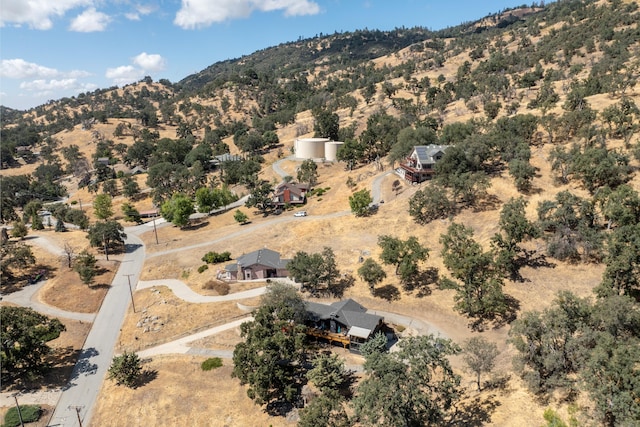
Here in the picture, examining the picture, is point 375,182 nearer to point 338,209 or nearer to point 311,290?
point 338,209

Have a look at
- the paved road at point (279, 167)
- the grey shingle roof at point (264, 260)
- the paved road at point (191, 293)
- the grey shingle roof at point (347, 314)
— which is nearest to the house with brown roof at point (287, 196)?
the paved road at point (279, 167)

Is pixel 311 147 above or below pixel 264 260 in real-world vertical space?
above

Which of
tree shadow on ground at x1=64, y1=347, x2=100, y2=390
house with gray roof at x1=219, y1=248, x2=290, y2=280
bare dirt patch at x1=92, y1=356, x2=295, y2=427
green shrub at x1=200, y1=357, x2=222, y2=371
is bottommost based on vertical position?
bare dirt patch at x1=92, y1=356, x2=295, y2=427

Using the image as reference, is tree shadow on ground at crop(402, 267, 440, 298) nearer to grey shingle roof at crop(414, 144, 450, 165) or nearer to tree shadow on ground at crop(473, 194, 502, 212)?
tree shadow on ground at crop(473, 194, 502, 212)

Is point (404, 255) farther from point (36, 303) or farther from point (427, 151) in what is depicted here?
point (36, 303)

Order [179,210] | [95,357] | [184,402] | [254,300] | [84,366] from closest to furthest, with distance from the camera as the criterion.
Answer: [184,402]
[84,366]
[95,357]
[254,300]
[179,210]

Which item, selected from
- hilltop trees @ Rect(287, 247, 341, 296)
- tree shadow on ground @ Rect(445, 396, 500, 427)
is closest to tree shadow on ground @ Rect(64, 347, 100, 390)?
hilltop trees @ Rect(287, 247, 341, 296)

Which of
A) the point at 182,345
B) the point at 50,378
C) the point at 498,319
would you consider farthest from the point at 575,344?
the point at 50,378
